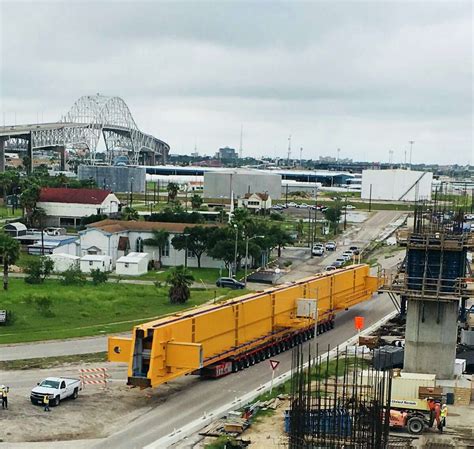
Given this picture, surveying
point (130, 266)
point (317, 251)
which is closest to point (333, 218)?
point (317, 251)

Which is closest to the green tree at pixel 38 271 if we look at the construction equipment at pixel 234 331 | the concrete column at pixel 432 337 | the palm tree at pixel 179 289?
the palm tree at pixel 179 289

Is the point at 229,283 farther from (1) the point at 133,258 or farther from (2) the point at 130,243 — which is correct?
(2) the point at 130,243

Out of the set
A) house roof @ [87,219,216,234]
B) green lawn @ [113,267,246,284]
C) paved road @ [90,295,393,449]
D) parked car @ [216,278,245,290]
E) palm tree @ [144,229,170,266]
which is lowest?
green lawn @ [113,267,246,284]

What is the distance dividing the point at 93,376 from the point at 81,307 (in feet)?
58.2

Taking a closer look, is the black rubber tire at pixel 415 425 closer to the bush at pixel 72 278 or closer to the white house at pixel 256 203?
the bush at pixel 72 278

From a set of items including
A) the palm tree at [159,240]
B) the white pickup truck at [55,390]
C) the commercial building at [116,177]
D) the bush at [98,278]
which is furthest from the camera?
the commercial building at [116,177]

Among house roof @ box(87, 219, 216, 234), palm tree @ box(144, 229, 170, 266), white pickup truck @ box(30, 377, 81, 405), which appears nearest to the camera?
white pickup truck @ box(30, 377, 81, 405)

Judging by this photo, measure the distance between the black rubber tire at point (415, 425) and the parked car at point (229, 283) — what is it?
127 feet

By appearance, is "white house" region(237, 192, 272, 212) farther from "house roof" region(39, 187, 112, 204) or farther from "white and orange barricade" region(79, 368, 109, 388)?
"white and orange barricade" region(79, 368, 109, 388)

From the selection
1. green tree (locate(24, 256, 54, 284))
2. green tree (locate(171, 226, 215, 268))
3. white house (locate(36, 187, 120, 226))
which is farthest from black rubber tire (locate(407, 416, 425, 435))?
white house (locate(36, 187, 120, 226))

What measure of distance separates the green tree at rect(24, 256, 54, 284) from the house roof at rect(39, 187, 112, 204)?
47.3 meters

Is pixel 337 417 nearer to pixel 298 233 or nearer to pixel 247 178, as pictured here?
pixel 298 233

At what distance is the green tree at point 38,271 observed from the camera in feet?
223

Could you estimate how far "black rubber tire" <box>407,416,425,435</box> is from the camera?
32.5 m
